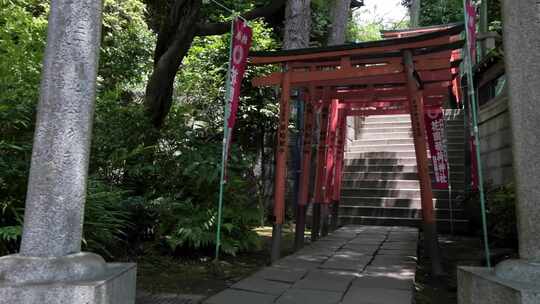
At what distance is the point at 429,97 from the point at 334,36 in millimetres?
3819

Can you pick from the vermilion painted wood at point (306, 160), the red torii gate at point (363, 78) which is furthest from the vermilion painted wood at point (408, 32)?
the vermilion painted wood at point (306, 160)

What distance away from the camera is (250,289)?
456 centimetres

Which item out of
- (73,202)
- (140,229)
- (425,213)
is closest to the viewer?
(73,202)

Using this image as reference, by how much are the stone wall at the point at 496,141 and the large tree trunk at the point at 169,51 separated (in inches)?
228

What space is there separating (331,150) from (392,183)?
348 centimetres

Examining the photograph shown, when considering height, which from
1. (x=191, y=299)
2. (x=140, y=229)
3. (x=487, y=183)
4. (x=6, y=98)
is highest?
(x=6, y=98)

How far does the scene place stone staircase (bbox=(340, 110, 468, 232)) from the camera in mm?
10609

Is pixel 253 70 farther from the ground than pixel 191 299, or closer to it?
farther from the ground

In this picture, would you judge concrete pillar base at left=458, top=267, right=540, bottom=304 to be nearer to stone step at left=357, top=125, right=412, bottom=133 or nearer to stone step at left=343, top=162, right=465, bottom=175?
stone step at left=343, top=162, right=465, bottom=175

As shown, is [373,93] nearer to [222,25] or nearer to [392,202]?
[222,25]

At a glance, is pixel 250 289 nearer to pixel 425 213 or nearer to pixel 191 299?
pixel 191 299

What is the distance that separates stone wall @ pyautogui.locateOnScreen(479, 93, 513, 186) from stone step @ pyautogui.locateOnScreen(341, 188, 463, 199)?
1183mm

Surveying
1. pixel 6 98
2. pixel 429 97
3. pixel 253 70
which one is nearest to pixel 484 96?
pixel 429 97

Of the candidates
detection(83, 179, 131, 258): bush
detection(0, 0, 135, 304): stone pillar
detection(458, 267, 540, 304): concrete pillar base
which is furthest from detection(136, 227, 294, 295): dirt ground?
detection(458, 267, 540, 304): concrete pillar base
